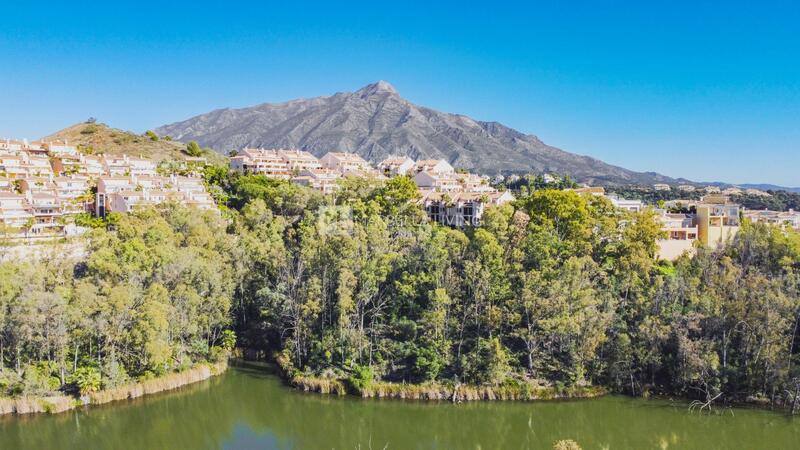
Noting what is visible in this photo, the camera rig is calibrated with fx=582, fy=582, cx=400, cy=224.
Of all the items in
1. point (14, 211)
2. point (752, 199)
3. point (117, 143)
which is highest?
point (117, 143)

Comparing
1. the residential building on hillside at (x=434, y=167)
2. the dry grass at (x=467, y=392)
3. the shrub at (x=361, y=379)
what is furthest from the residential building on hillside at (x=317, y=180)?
the dry grass at (x=467, y=392)

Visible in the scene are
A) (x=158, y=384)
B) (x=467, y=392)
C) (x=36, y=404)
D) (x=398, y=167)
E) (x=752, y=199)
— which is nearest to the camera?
(x=36, y=404)

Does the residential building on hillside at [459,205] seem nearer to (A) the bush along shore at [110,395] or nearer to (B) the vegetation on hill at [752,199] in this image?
(A) the bush along shore at [110,395]

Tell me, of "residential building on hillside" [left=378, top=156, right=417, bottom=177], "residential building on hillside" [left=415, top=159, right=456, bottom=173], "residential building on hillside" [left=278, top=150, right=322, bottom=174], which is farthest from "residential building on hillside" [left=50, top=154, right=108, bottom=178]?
"residential building on hillside" [left=415, top=159, right=456, bottom=173]

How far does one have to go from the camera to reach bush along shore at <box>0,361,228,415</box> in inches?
800

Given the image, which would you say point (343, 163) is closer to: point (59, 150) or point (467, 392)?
point (59, 150)

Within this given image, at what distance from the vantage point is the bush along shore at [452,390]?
2327cm

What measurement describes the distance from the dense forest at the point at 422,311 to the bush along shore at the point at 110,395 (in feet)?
1.60

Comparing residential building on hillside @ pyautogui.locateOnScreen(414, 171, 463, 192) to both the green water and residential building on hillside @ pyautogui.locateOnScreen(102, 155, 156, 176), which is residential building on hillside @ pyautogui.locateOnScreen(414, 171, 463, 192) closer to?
residential building on hillside @ pyautogui.locateOnScreen(102, 155, 156, 176)

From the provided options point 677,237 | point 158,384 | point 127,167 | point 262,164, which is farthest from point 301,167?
point 158,384

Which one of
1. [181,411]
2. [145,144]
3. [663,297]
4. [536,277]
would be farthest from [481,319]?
[145,144]

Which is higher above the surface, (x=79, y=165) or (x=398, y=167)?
(x=398, y=167)

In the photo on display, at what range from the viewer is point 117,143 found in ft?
236

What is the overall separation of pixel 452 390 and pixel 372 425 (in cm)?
355
